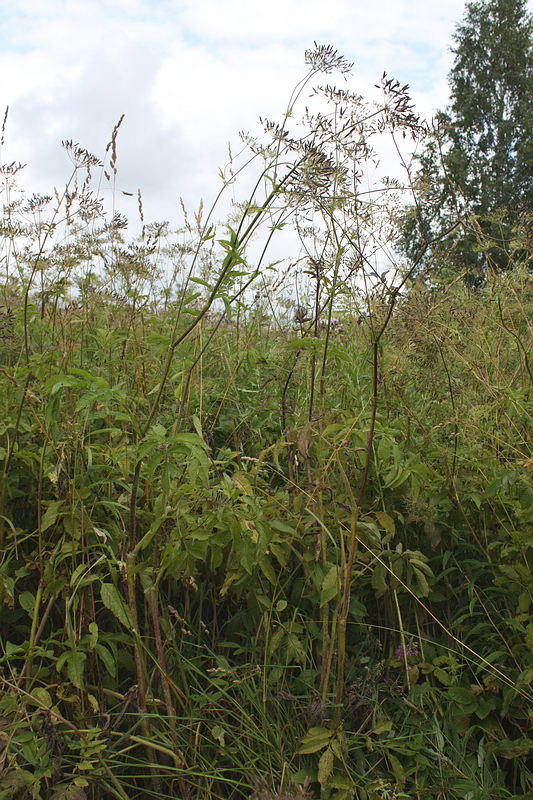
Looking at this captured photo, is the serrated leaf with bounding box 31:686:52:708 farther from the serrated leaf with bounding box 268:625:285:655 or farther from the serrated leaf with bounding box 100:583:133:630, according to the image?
the serrated leaf with bounding box 268:625:285:655

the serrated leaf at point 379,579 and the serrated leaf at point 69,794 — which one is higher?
the serrated leaf at point 379,579

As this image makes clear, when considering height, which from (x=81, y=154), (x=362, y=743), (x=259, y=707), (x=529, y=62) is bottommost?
(x=362, y=743)

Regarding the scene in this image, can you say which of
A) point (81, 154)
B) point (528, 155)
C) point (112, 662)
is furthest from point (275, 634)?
point (528, 155)

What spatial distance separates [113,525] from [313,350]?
2.86 feet

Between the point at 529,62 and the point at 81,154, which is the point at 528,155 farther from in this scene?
the point at 81,154

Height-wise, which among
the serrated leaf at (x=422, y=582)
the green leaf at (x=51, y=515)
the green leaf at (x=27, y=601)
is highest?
the green leaf at (x=51, y=515)

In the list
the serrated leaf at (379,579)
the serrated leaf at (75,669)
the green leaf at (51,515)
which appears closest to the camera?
the serrated leaf at (75,669)

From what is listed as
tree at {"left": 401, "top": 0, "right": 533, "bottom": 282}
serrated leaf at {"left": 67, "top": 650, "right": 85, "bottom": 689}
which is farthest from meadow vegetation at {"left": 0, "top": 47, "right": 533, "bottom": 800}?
tree at {"left": 401, "top": 0, "right": 533, "bottom": 282}

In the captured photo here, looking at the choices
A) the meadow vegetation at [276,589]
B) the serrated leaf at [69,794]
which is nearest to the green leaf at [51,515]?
the meadow vegetation at [276,589]

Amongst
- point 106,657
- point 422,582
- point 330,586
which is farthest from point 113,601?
point 422,582

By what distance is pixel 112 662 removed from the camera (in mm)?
1603

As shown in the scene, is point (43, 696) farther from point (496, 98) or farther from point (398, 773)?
point (496, 98)

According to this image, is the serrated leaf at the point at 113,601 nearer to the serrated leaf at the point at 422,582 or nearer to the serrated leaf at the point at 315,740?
the serrated leaf at the point at 315,740

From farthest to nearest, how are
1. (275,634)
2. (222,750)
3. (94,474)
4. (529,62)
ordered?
(529,62) < (94,474) < (275,634) < (222,750)
